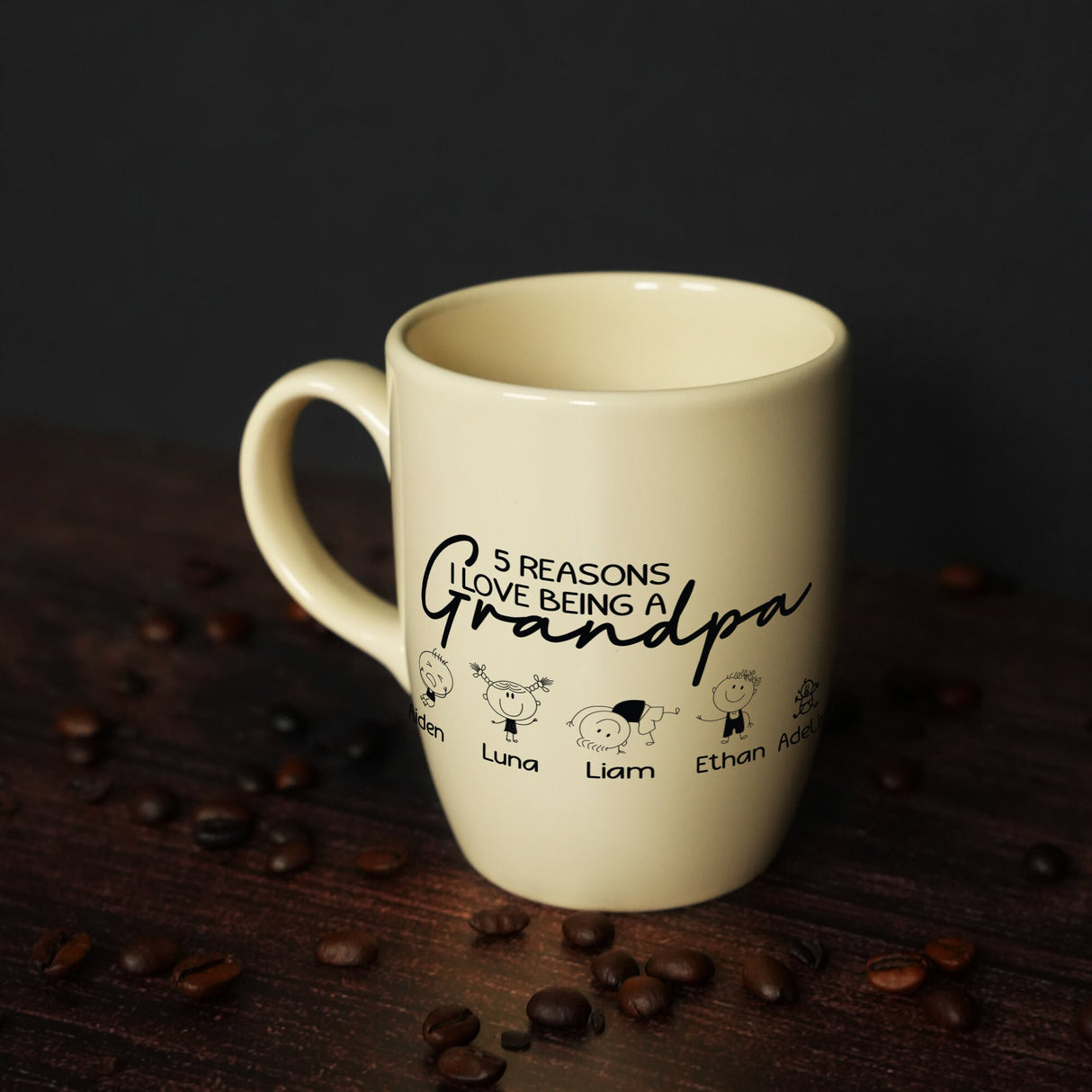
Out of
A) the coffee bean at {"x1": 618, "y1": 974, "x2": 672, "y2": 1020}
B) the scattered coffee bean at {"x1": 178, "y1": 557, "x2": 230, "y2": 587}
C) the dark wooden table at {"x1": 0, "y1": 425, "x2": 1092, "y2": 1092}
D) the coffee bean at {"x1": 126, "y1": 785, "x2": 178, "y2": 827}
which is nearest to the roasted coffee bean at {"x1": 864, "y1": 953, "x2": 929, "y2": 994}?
the dark wooden table at {"x1": 0, "y1": 425, "x2": 1092, "y2": 1092}

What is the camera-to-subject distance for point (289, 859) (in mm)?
892

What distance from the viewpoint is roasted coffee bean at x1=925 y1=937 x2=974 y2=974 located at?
79 centimetres

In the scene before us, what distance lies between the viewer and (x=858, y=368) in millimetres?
1298

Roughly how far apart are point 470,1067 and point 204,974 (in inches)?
6.6

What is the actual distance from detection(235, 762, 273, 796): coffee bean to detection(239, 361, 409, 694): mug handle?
15cm

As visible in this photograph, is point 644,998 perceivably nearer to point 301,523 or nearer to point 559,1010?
point 559,1010

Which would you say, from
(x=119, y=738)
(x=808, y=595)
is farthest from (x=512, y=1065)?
(x=119, y=738)

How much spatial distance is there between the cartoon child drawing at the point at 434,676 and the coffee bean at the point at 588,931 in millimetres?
153

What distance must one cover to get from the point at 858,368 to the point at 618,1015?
28.5 inches

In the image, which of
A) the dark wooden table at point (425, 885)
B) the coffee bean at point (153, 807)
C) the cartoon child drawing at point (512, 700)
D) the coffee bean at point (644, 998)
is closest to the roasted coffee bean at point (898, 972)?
the dark wooden table at point (425, 885)

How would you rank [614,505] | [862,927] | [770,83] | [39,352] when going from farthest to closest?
[39,352], [770,83], [862,927], [614,505]

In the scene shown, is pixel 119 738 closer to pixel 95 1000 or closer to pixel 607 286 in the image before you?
pixel 95 1000

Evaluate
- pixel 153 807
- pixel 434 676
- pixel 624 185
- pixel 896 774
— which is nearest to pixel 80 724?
pixel 153 807

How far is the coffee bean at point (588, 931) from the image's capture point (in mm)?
812
